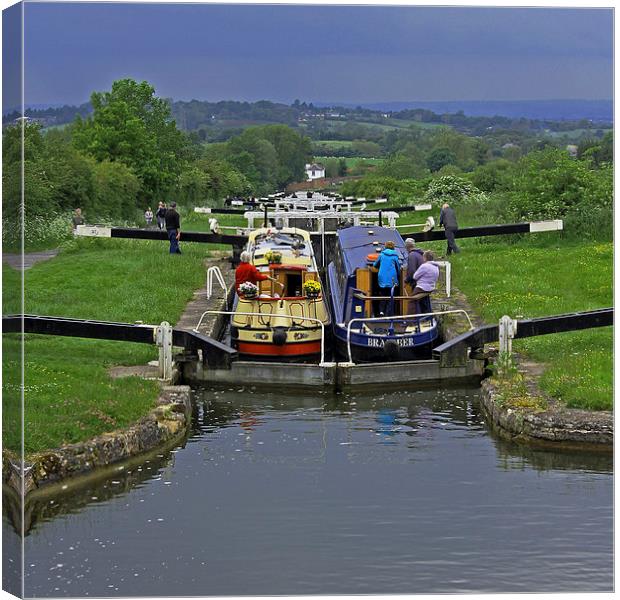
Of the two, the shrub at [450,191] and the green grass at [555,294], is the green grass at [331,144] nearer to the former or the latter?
the green grass at [555,294]

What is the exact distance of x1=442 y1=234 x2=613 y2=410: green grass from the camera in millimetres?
19391

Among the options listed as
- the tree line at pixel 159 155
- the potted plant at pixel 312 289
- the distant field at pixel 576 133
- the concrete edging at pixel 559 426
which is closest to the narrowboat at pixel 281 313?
the potted plant at pixel 312 289

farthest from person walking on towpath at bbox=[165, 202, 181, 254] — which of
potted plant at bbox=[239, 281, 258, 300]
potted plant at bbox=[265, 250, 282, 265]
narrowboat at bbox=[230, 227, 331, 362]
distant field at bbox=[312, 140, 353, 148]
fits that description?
potted plant at bbox=[239, 281, 258, 300]

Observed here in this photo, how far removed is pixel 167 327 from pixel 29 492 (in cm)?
667

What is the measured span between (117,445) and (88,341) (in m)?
6.98

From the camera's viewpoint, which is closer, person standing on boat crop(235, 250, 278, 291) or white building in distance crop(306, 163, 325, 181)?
person standing on boat crop(235, 250, 278, 291)

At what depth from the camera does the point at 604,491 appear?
15391 millimetres

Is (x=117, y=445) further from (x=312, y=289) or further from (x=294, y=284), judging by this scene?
(x=294, y=284)

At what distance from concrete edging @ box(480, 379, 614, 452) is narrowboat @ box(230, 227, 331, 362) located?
17.5 ft

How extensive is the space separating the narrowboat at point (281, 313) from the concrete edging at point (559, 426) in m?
5.33

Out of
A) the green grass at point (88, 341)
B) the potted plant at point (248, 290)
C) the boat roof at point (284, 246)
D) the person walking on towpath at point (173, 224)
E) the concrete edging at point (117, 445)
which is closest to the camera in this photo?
the concrete edging at point (117, 445)

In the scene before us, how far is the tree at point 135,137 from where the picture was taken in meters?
53.5

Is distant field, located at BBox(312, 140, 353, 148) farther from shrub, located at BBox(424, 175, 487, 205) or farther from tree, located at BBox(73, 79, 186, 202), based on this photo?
tree, located at BBox(73, 79, 186, 202)

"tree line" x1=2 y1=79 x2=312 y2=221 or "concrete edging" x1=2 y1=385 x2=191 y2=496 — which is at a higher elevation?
"tree line" x1=2 y1=79 x2=312 y2=221
